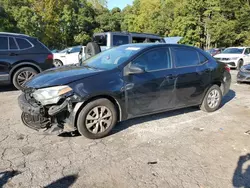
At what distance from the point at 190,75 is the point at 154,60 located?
3.02ft

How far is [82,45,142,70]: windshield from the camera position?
13.0ft

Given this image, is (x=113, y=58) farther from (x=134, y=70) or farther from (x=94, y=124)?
(x=94, y=124)

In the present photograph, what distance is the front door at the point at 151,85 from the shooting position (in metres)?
3.87

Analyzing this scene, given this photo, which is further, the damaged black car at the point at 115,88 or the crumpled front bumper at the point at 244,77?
the crumpled front bumper at the point at 244,77

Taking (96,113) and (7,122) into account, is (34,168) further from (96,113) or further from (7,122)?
(7,122)

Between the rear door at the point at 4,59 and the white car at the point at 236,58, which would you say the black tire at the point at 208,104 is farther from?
the white car at the point at 236,58

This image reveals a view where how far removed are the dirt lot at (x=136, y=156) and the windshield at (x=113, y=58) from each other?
1.19 meters

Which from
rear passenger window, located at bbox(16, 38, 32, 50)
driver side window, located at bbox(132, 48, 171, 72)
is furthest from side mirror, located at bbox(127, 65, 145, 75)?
rear passenger window, located at bbox(16, 38, 32, 50)

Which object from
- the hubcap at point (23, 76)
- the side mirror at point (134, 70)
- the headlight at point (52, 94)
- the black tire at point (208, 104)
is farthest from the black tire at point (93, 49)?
the headlight at point (52, 94)

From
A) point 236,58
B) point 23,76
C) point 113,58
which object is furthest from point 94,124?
point 236,58

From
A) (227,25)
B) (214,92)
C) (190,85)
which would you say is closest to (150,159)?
(190,85)

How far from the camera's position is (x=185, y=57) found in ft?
15.3

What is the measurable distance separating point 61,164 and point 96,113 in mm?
981

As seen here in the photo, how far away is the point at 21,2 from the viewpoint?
96.3ft
